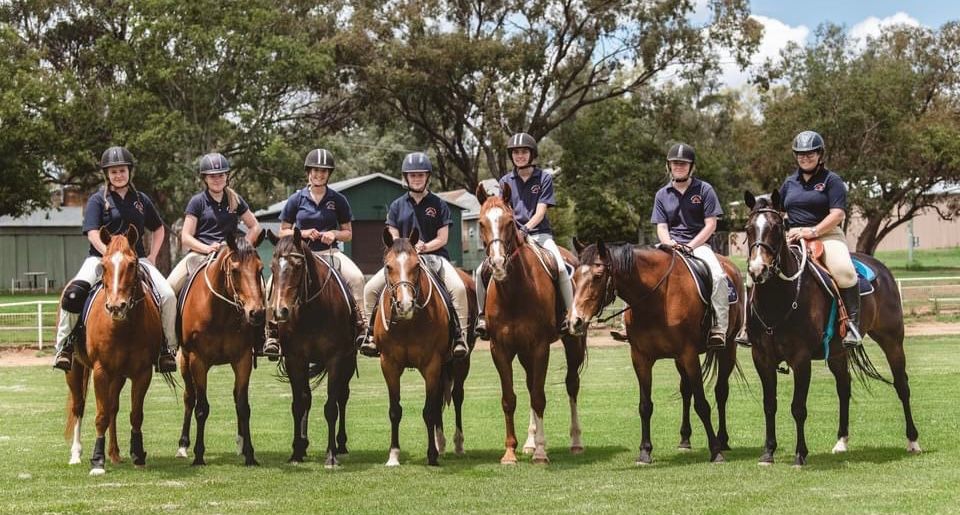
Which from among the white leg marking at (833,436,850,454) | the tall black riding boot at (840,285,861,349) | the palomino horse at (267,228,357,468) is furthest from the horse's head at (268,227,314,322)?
the white leg marking at (833,436,850,454)

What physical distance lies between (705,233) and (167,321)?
590 cm

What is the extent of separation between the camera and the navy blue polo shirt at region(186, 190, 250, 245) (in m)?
13.2

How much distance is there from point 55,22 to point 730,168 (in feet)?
109

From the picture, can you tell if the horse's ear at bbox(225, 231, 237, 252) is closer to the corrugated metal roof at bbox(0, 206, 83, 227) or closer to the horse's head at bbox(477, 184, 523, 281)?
the horse's head at bbox(477, 184, 523, 281)

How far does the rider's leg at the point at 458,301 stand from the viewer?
1271cm

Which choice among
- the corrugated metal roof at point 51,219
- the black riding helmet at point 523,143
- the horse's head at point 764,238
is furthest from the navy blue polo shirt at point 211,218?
the corrugated metal roof at point 51,219

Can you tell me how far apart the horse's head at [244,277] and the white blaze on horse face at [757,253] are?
15.9 feet

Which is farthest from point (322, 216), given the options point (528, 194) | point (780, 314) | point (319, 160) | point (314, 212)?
point (780, 314)

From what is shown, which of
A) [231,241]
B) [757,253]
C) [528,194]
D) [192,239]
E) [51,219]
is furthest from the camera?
[51,219]

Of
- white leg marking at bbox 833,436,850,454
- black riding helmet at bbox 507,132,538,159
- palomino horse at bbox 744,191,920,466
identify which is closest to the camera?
palomino horse at bbox 744,191,920,466

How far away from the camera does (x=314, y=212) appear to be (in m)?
13.4

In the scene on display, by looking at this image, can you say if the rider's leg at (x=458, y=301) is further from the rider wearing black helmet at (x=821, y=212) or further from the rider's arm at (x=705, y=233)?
the rider wearing black helmet at (x=821, y=212)

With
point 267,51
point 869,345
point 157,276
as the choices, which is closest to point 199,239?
point 157,276

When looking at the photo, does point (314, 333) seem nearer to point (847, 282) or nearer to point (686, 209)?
point (686, 209)
